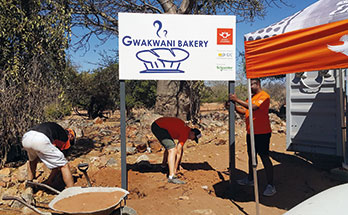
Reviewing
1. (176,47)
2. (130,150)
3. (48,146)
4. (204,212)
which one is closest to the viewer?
(204,212)

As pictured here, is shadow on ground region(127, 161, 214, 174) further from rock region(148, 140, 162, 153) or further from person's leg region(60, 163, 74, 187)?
person's leg region(60, 163, 74, 187)

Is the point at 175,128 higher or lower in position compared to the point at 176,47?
lower

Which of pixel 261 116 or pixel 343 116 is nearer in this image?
pixel 261 116

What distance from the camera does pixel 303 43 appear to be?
3.17m

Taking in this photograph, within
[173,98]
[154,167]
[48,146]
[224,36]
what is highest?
[224,36]

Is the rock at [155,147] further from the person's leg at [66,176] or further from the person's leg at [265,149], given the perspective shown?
the person's leg at [265,149]

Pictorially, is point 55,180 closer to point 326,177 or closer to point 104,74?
point 326,177

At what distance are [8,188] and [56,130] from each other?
4.15ft

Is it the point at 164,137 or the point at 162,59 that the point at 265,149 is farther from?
the point at 162,59

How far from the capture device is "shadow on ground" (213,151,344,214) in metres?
4.50

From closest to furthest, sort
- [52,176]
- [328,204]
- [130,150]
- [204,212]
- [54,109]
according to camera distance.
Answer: [328,204] < [204,212] < [52,176] < [54,109] < [130,150]

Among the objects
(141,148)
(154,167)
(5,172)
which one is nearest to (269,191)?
(154,167)

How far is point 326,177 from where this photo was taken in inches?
208

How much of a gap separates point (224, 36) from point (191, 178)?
2655 mm
